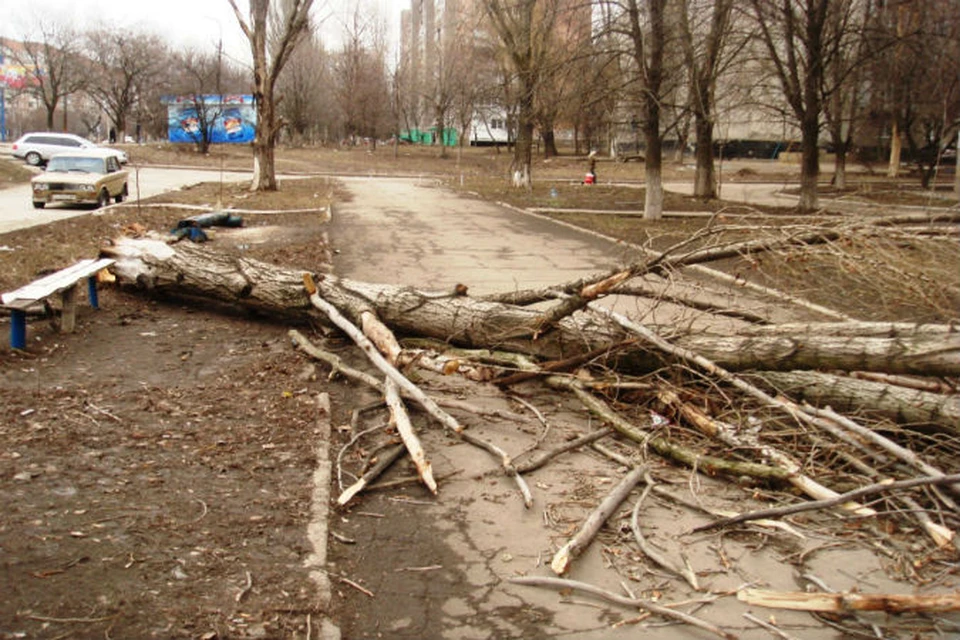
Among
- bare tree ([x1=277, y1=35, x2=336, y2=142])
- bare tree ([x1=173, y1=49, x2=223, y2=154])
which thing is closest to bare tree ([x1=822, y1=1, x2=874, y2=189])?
bare tree ([x1=173, y1=49, x2=223, y2=154])

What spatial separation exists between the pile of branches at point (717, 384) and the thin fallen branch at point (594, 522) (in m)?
0.01

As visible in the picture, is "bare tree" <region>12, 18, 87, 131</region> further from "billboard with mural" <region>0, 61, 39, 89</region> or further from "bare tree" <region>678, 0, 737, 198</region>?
"bare tree" <region>678, 0, 737, 198</region>

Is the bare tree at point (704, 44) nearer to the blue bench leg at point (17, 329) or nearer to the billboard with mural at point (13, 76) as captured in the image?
the blue bench leg at point (17, 329)

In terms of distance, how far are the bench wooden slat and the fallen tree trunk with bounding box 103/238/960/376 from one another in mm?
557

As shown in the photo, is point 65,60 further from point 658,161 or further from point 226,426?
point 226,426

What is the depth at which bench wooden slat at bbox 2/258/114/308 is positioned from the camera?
654cm

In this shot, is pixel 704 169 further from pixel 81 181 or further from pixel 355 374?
pixel 355 374

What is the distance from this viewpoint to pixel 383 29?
7262 centimetres

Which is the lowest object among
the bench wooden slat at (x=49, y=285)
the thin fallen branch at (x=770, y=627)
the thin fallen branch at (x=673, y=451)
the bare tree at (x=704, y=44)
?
the thin fallen branch at (x=770, y=627)

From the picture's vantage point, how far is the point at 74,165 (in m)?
22.1

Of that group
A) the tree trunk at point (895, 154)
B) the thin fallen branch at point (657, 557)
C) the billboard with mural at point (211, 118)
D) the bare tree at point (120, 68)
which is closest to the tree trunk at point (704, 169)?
the tree trunk at point (895, 154)

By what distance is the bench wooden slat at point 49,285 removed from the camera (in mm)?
6543

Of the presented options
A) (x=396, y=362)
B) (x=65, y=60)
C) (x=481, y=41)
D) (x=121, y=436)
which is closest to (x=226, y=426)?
(x=121, y=436)

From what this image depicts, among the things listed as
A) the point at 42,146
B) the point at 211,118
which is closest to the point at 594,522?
the point at 42,146
